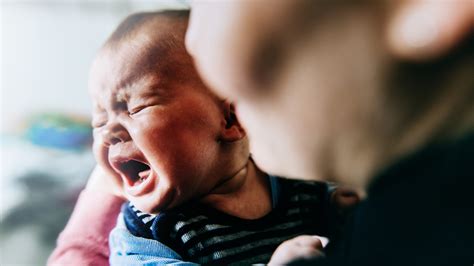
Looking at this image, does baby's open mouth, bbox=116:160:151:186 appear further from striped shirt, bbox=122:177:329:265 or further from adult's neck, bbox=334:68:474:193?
adult's neck, bbox=334:68:474:193

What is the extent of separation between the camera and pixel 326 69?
402mm

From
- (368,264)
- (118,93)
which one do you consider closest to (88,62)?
(118,93)

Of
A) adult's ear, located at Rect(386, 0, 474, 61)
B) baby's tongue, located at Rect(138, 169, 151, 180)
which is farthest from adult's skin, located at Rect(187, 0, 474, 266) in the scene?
baby's tongue, located at Rect(138, 169, 151, 180)

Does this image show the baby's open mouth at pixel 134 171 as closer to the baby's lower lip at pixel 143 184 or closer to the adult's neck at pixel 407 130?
the baby's lower lip at pixel 143 184

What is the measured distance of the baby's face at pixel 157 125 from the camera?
0.46 m

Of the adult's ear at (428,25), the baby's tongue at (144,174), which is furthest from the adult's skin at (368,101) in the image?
the baby's tongue at (144,174)

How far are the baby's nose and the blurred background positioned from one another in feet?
0.09

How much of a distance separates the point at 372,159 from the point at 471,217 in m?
0.11

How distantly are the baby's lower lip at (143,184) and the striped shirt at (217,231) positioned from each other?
2 cm

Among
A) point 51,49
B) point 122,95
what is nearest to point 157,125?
point 122,95

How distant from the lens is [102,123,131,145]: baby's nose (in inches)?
18.4

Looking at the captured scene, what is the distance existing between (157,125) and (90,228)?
153mm

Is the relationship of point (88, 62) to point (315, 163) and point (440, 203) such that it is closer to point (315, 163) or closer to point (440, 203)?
point (315, 163)

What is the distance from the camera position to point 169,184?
47 centimetres
